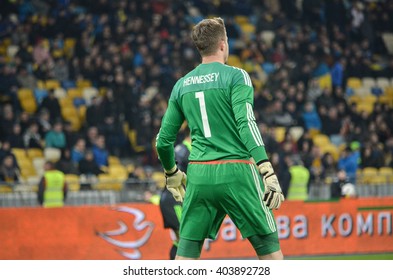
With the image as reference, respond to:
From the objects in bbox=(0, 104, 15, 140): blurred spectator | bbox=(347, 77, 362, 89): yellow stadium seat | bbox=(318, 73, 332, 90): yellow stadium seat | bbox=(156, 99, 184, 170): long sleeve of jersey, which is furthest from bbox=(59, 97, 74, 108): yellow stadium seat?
bbox=(156, 99, 184, 170): long sleeve of jersey

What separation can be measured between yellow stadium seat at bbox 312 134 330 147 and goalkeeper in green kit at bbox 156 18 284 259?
1623 centimetres

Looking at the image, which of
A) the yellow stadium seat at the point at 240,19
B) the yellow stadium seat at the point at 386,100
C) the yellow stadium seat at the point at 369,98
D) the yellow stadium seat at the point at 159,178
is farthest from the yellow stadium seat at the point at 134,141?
the yellow stadium seat at the point at 386,100

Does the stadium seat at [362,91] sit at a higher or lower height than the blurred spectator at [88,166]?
Result: higher

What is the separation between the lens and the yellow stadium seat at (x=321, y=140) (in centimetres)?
2314

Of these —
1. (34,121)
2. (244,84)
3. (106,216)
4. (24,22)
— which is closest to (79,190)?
(106,216)

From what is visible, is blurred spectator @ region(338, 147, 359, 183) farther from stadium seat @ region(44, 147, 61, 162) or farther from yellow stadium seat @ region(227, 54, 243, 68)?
stadium seat @ region(44, 147, 61, 162)

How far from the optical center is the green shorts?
22.7 ft

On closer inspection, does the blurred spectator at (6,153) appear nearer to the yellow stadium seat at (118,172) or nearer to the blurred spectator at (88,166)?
the blurred spectator at (88,166)

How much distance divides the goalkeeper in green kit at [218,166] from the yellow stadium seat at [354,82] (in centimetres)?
1948

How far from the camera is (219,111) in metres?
6.91

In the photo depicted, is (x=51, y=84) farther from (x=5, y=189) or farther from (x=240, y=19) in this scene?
(x=240, y=19)

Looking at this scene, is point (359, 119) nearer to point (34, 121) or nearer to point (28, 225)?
point (34, 121)

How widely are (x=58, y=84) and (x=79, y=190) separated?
5720mm
